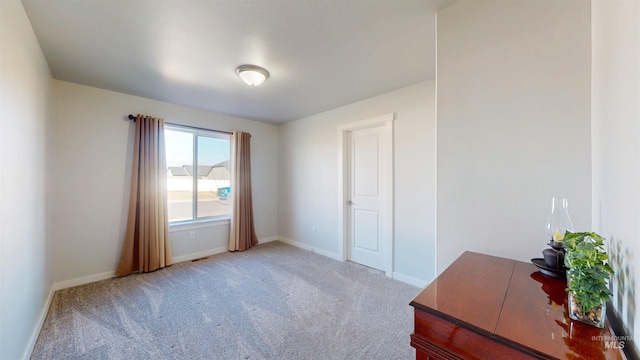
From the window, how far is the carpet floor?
3.30 ft

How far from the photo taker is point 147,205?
3320 mm

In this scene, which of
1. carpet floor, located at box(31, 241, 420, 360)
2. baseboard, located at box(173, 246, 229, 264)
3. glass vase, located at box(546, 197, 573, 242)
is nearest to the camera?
glass vase, located at box(546, 197, 573, 242)

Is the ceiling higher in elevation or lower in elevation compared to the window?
higher

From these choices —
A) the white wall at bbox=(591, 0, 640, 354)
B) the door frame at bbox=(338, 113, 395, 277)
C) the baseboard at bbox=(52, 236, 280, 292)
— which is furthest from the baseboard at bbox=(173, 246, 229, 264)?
the white wall at bbox=(591, 0, 640, 354)

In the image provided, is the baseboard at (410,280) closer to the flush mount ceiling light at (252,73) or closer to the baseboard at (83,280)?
the flush mount ceiling light at (252,73)

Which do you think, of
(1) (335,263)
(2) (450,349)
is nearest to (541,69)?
(2) (450,349)

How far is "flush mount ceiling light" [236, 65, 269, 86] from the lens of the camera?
2.46m

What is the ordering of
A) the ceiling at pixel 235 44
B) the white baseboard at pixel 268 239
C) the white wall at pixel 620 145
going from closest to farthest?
the white wall at pixel 620 145 → the ceiling at pixel 235 44 → the white baseboard at pixel 268 239

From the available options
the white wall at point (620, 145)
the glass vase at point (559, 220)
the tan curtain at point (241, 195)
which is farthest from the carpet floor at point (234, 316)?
the white wall at point (620, 145)

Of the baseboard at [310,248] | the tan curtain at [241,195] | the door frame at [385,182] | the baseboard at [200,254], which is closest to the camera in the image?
the door frame at [385,182]

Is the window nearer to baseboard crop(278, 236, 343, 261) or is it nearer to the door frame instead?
baseboard crop(278, 236, 343, 261)

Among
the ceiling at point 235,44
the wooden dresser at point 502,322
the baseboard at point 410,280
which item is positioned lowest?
the baseboard at point 410,280

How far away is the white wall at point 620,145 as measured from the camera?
0.66 metres

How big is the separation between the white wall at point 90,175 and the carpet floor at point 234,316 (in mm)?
377
